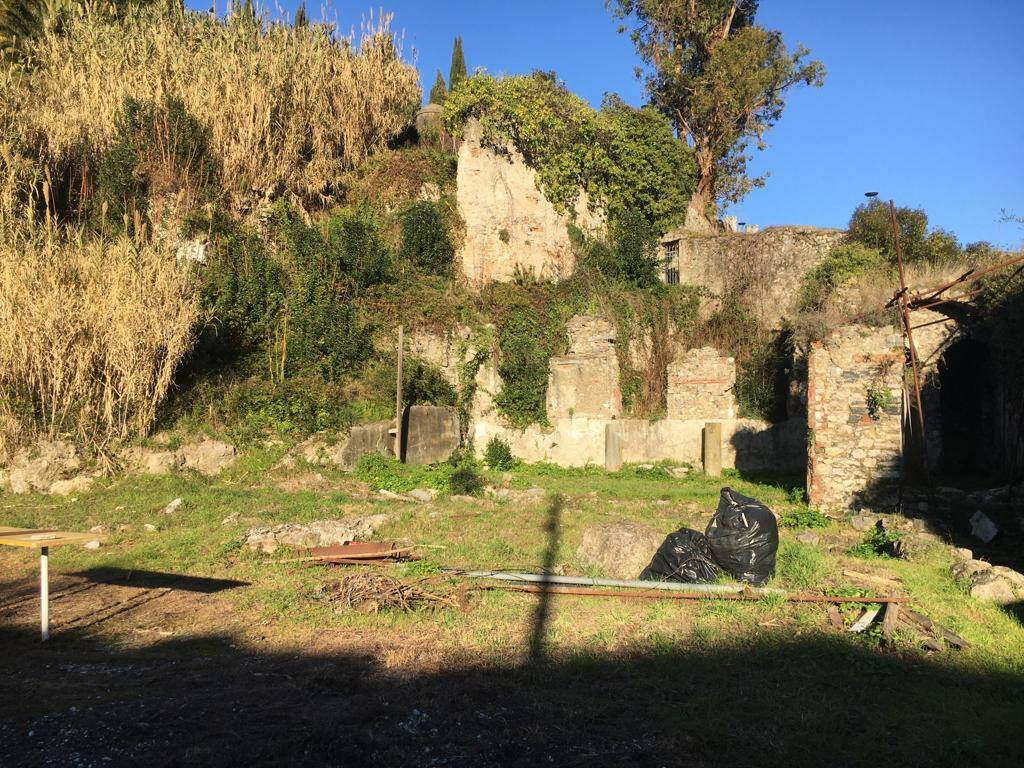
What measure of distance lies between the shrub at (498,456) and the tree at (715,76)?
10317mm

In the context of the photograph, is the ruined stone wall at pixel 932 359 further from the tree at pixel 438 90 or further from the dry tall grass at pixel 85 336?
the tree at pixel 438 90

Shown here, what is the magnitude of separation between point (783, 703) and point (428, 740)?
A: 2261mm

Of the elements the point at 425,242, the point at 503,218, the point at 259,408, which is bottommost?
the point at 259,408

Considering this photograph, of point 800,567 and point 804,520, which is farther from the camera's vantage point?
point 804,520

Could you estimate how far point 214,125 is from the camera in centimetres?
1778

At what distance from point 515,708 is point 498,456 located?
1203 cm

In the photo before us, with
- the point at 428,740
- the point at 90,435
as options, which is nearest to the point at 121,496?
the point at 90,435

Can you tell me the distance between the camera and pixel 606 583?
22.6ft

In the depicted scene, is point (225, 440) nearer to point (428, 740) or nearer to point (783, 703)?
point (428, 740)

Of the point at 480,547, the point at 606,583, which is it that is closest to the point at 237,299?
the point at 480,547

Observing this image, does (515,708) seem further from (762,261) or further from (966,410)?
(762,261)

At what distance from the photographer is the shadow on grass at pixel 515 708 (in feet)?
12.1

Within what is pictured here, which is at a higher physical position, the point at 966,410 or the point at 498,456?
the point at 966,410

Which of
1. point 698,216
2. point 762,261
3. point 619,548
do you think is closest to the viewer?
point 619,548
